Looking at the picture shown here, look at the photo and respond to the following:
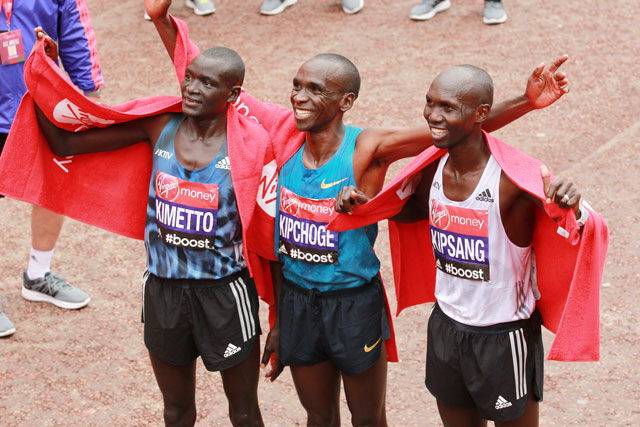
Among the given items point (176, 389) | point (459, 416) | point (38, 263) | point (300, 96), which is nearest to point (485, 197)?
point (300, 96)

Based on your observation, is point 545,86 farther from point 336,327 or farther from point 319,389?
point 319,389

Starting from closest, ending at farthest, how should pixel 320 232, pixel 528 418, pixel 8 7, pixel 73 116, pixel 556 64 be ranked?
pixel 556 64 → pixel 528 418 → pixel 320 232 → pixel 73 116 → pixel 8 7

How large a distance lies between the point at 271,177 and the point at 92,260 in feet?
10.2

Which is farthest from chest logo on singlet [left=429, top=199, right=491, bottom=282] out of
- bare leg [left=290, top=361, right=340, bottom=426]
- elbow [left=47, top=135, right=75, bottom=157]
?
elbow [left=47, top=135, right=75, bottom=157]

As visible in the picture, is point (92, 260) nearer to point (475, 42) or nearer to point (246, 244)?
point (246, 244)

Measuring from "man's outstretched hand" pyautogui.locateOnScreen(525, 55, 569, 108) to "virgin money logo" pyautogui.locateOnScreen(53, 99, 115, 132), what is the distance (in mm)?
1971

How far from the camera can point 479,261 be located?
3.80 metres

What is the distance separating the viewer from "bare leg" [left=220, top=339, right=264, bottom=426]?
4.39 metres

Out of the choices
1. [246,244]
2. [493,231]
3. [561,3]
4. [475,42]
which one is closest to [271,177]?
[246,244]

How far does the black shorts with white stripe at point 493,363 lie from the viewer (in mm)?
3871

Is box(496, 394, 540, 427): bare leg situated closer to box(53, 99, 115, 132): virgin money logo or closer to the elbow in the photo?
box(53, 99, 115, 132): virgin money logo

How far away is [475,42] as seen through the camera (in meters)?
10.1

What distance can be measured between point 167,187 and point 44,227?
235 cm

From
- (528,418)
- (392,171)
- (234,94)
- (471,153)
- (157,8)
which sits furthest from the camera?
(392,171)
